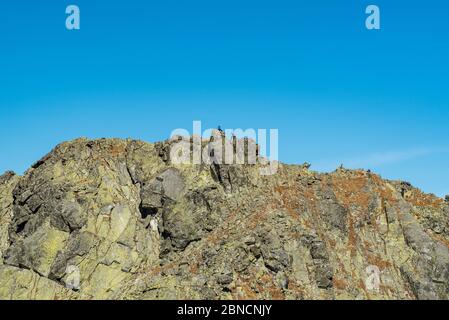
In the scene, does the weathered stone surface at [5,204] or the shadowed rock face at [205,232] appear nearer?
the shadowed rock face at [205,232]

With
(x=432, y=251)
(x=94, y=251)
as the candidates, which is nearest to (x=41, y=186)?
(x=94, y=251)

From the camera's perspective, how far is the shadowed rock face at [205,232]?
53.1 m

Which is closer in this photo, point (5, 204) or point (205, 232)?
point (205, 232)

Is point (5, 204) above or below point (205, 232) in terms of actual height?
above

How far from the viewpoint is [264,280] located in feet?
170

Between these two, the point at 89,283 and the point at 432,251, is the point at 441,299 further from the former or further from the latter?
the point at 89,283

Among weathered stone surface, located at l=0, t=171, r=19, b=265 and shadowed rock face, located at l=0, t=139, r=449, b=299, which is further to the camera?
weathered stone surface, located at l=0, t=171, r=19, b=265

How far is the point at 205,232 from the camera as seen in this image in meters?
57.5

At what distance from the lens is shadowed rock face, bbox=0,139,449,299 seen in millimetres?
53062
